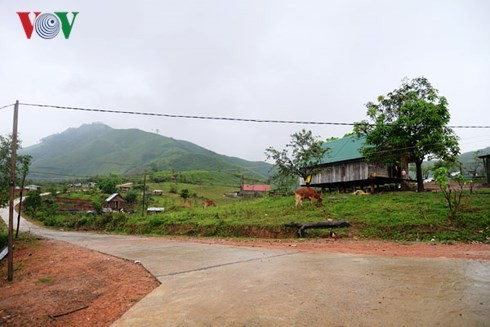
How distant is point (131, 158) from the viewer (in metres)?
184

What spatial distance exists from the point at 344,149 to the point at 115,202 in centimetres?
4456

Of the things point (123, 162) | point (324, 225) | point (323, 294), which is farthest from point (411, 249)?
point (123, 162)

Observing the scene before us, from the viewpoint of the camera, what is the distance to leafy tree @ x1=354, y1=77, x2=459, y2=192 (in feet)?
74.2

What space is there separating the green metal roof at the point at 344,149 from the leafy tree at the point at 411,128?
4374 millimetres

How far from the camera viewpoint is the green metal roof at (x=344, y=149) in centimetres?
3072

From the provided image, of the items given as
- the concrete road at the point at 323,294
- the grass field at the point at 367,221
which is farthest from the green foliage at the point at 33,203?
the concrete road at the point at 323,294

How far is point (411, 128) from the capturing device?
2372 centimetres

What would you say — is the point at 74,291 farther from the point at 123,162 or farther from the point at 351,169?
the point at 123,162

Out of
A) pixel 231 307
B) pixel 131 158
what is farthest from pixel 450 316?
pixel 131 158

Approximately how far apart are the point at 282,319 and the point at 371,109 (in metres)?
24.9

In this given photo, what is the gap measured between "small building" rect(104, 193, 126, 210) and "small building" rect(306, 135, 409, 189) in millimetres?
39904

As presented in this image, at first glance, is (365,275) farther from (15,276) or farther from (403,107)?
(403,107)

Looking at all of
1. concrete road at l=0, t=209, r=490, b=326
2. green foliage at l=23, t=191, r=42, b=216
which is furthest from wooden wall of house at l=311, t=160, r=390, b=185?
green foliage at l=23, t=191, r=42, b=216

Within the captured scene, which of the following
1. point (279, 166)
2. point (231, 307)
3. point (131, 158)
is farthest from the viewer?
point (131, 158)
